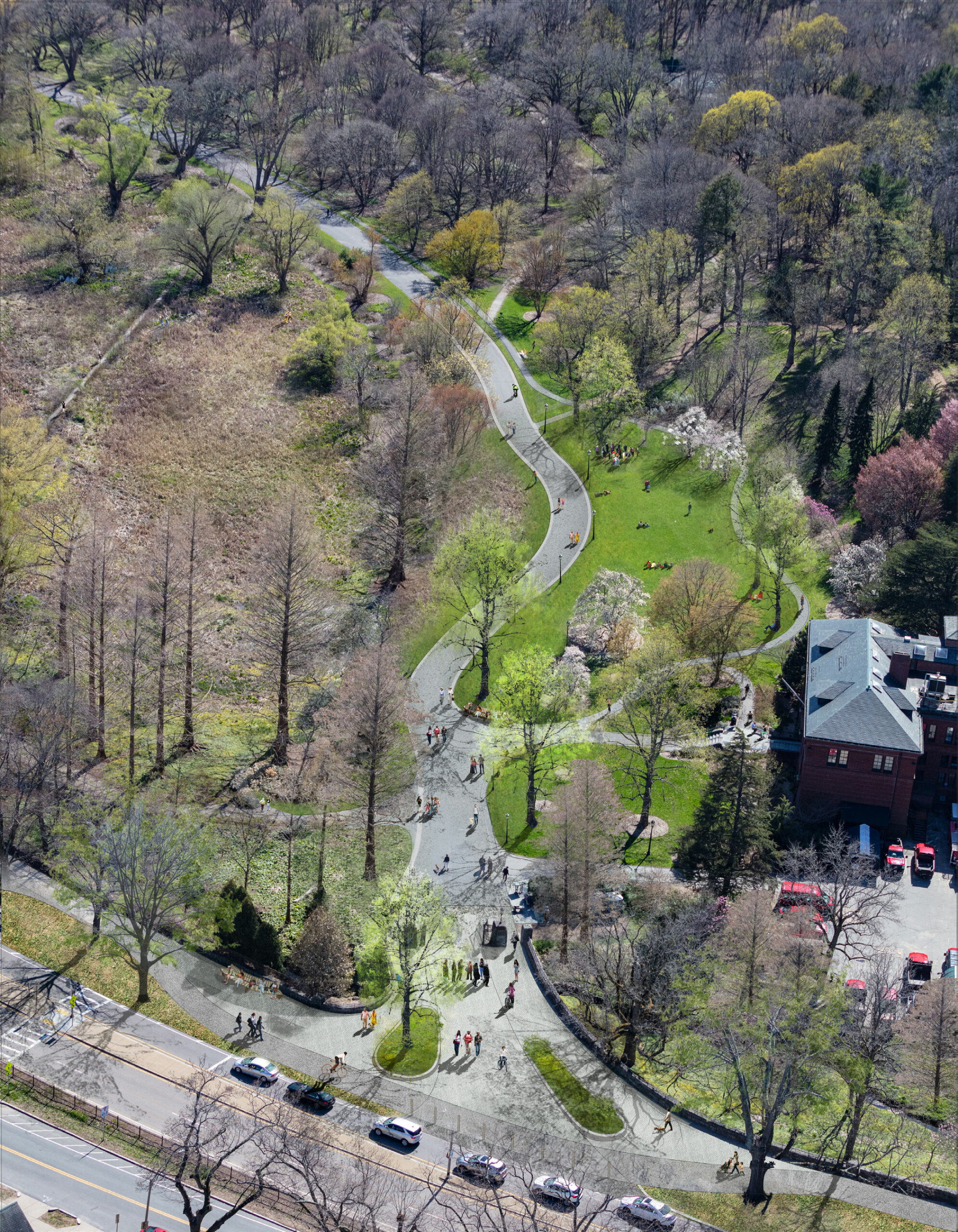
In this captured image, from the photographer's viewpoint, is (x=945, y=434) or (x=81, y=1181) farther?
(x=945, y=434)

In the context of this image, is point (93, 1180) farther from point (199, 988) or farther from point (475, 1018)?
point (475, 1018)

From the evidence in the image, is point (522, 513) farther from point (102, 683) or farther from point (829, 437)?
point (102, 683)

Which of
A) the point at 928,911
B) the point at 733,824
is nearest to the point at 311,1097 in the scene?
the point at 733,824

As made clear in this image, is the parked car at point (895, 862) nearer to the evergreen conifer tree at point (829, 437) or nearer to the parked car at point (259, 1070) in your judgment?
the parked car at point (259, 1070)

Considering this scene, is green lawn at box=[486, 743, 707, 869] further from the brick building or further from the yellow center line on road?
the yellow center line on road

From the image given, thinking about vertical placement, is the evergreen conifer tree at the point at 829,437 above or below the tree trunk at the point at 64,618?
above

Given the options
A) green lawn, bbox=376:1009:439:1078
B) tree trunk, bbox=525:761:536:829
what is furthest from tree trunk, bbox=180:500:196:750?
green lawn, bbox=376:1009:439:1078

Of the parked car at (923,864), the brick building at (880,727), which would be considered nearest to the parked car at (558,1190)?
the parked car at (923,864)

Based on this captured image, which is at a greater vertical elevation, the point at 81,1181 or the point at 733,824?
the point at 733,824
